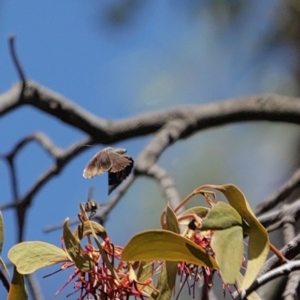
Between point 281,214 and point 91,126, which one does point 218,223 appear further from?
point 91,126

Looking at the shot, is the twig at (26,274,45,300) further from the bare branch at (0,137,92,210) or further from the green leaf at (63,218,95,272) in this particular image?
the green leaf at (63,218,95,272)

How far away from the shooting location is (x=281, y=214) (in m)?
0.85

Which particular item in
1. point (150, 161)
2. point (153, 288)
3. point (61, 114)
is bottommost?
point (153, 288)

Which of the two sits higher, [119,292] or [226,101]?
[226,101]

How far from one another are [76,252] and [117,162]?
76 mm

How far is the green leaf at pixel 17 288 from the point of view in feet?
1.62

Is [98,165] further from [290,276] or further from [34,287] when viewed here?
[34,287]

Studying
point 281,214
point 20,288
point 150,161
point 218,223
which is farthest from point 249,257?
point 150,161

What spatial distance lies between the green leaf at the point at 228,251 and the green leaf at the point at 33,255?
0.12 m

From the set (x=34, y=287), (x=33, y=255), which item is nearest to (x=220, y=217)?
(x=33, y=255)

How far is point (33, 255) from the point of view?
1.62 ft

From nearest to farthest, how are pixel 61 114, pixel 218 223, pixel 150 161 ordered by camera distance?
pixel 218 223, pixel 150 161, pixel 61 114

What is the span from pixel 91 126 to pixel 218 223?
79cm

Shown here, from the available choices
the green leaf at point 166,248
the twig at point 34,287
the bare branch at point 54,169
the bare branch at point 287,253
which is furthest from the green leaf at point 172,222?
the bare branch at point 54,169
